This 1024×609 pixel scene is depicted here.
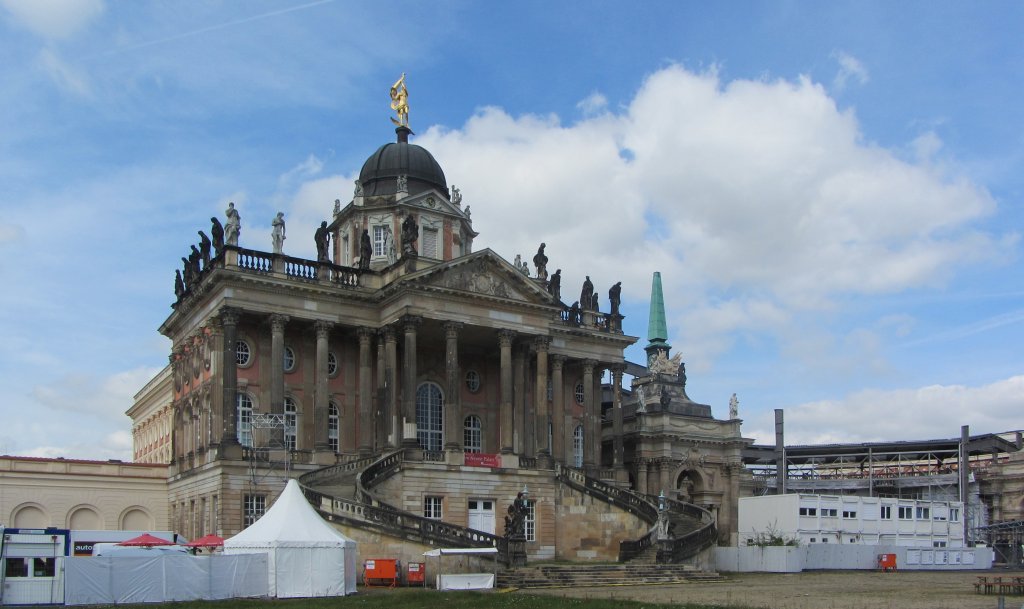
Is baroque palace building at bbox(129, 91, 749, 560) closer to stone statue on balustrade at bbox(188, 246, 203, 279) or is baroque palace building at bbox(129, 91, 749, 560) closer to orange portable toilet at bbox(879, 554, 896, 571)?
stone statue on balustrade at bbox(188, 246, 203, 279)

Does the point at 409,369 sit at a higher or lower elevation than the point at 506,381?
higher

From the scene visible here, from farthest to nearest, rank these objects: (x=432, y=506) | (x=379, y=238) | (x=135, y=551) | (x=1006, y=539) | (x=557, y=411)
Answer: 1. (x=1006, y=539)
2. (x=379, y=238)
3. (x=557, y=411)
4. (x=432, y=506)
5. (x=135, y=551)

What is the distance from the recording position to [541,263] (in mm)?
57562

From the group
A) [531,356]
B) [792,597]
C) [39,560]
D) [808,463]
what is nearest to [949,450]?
[808,463]

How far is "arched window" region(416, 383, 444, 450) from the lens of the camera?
54.2 m

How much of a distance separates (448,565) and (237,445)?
1304 centimetres

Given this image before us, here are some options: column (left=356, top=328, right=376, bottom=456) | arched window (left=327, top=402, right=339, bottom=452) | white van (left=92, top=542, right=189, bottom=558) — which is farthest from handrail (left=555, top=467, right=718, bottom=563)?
white van (left=92, top=542, right=189, bottom=558)

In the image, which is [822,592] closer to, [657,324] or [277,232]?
[277,232]

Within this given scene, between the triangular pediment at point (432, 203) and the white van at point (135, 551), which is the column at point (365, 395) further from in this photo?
the white van at point (135, 551)

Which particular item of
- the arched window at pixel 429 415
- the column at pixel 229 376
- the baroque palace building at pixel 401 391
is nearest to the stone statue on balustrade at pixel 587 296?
Result: the baroque palace building at pixel 401 391

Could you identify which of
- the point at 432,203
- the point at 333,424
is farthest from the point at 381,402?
the point at 432,203

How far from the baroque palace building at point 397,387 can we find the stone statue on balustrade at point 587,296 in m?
0.20

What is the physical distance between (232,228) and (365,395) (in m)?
9.96

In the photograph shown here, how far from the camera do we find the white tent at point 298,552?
32.2 metres
